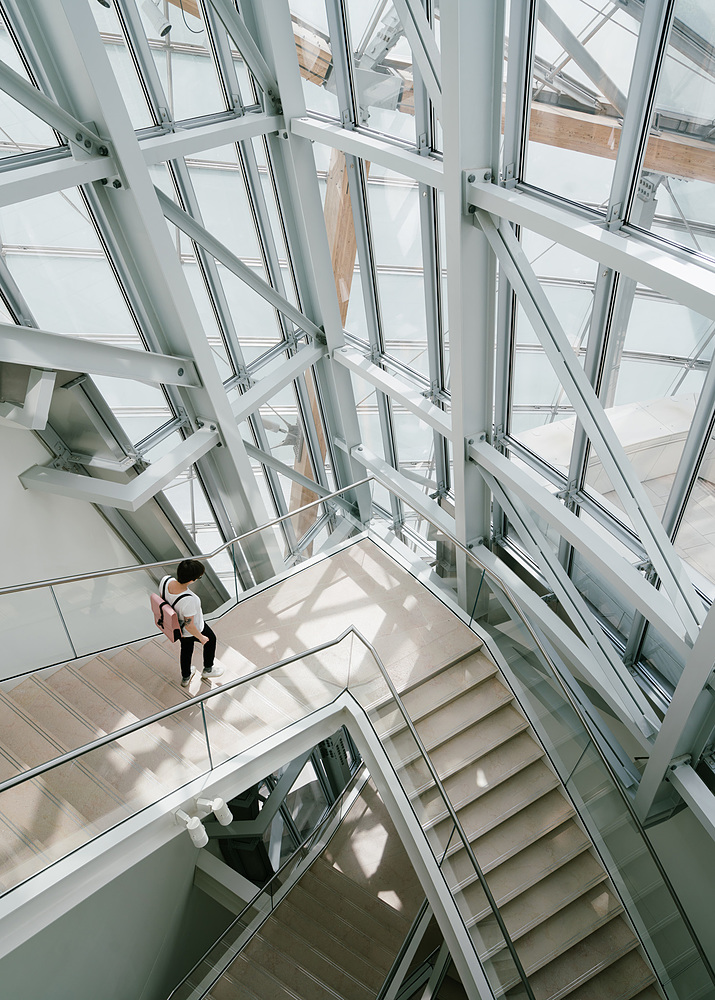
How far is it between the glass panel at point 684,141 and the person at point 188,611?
490 cm

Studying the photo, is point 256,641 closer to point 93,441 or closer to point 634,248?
point 93,441

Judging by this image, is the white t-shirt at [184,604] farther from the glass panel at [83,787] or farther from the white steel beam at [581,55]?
the white steel beam at [581,55]

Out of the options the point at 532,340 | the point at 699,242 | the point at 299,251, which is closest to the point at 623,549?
the point at 532,340

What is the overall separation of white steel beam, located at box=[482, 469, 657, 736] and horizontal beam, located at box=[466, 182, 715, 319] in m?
3.39

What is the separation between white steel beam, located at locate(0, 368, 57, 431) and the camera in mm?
6922

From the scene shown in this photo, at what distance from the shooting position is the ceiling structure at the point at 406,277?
5711mm

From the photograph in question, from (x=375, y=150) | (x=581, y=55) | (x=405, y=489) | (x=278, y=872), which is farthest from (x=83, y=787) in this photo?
(x=581, y=55)

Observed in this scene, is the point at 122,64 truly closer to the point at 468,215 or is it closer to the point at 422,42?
the point at 422,42

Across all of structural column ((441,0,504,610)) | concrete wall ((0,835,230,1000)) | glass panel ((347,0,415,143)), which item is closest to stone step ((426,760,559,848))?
structural column ((441,0,504,610))

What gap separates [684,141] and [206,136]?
5.01 metres

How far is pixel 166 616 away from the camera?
23.0 feet

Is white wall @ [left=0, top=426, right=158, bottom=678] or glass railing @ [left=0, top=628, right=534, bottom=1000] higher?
white wall @ [left=0, top=426, right=158, bottom=678]

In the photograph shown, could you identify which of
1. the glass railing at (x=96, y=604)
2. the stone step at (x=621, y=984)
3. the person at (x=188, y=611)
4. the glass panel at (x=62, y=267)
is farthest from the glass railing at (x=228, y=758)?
the glass panel at (x=62, y=267)

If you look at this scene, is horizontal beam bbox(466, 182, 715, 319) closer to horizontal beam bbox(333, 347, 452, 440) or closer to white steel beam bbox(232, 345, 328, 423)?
horizontal beam bbox(333, 347, 452, 440)
